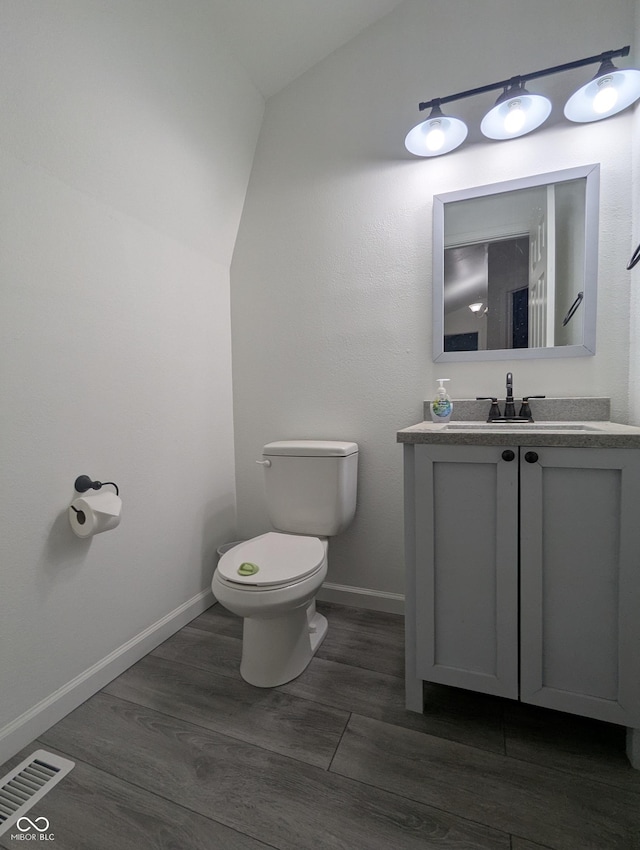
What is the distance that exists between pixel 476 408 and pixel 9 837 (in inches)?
75.0

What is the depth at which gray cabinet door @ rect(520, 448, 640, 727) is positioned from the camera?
101cm

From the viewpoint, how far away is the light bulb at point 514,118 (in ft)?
4.69

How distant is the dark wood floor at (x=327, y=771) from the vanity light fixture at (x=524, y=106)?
6.83 feet

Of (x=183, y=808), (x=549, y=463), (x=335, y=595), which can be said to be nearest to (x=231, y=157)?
(x=549, y=463)

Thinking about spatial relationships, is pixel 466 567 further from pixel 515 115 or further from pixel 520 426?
pixel 515 115

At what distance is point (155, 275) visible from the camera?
1639 mm

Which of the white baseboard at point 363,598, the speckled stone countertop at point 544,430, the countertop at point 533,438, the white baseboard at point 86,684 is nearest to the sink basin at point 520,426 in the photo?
the speckled stone countertop at point 544,430

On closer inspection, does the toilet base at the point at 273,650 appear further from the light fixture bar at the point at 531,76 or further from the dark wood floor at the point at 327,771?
the light fixture bar at the point at 531,76

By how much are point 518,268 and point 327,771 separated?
187cm

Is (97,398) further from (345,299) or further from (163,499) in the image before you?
(345,299)

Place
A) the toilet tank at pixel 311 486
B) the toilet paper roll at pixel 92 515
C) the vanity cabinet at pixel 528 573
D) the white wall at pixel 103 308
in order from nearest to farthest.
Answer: the vanity cabinet at pixel 528 573 → the white wall at pixel 103 308 → the toilet paper roll at pixel 92 515 → the toilet tank at pixel 311 486

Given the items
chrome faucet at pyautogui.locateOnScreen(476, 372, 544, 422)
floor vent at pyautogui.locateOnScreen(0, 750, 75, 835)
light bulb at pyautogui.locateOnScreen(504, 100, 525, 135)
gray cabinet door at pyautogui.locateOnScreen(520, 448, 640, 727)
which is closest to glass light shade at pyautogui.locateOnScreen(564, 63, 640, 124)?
light bulb at pyautogui.locateOnScreen(504, 100, 525, 135)

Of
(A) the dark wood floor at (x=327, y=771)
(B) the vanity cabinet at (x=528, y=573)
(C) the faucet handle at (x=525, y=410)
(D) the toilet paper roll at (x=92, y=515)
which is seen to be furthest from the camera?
(C) the faucet handle at (x=525, y=410)

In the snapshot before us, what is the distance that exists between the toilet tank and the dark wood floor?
58cm
